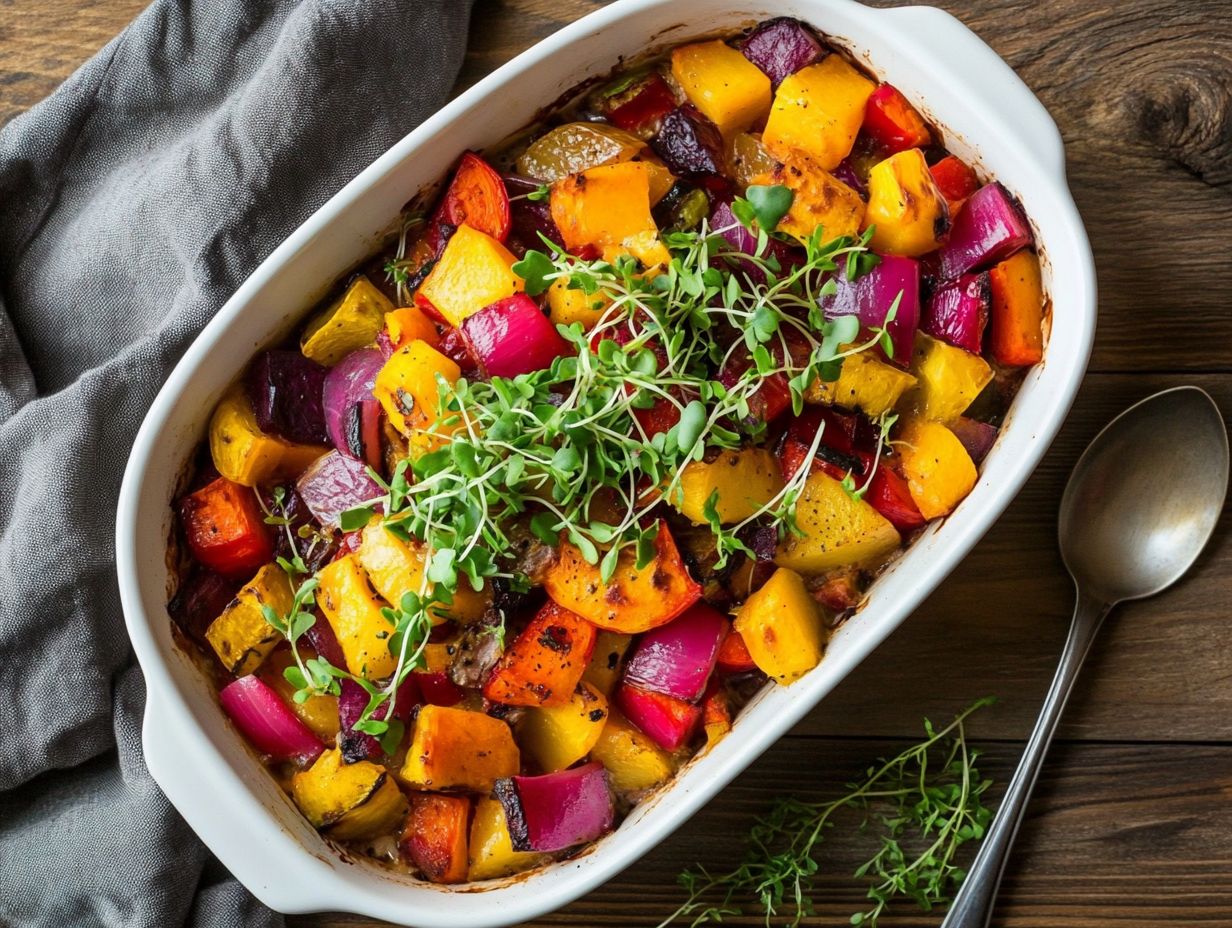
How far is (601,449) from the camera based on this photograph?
167 centimetres

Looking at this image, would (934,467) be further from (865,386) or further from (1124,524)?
(1124,524)

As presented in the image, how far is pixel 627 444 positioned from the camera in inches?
66.0

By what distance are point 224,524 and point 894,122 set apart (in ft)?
4.58

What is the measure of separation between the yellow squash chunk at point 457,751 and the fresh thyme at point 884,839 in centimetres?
51

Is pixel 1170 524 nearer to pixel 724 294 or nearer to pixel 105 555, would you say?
pixel 724 294

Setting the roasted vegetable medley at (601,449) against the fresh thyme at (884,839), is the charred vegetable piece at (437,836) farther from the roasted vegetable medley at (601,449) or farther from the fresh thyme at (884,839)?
the fresh thyme at (884,839)

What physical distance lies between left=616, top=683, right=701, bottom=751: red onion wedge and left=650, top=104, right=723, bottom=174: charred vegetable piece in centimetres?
94

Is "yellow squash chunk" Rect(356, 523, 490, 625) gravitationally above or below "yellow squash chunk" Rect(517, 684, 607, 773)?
above

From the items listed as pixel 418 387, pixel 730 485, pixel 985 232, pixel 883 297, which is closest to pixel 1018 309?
pixel 985 232

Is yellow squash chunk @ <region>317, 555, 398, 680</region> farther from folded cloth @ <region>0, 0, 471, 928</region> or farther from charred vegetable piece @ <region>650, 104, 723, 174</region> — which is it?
charred vegetable piece @ <region>650, 104, 723, 174</region>

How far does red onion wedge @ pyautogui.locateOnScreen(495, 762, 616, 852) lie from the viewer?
5.85 feet

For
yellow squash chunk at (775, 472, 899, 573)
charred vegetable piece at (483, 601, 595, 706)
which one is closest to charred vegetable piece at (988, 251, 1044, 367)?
yellow squash chunk at (775, 472, 899, 573)

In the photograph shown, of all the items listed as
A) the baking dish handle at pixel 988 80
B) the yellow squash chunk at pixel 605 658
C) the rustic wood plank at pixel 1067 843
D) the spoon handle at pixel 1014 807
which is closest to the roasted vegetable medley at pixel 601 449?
the yellow squash chunk at pixel 605 658

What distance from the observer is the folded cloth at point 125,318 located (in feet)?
6.79
